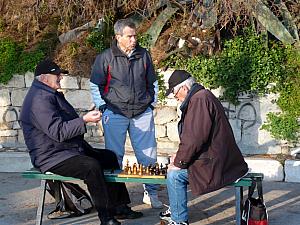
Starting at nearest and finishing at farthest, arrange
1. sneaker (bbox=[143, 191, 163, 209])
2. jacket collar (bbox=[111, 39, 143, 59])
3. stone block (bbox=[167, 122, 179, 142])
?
jacket collar (bbox=[111, 39, 143, 59]) < sneaker (bbox=[143, 191, 163, 209]) < stone block (bbox=[167, 122, 179, 142])

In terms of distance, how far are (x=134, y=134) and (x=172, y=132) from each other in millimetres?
2414

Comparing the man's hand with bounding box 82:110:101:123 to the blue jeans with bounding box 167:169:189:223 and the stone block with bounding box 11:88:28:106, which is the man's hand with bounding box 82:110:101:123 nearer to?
the blue jeans with bounding box 167:169:189:223

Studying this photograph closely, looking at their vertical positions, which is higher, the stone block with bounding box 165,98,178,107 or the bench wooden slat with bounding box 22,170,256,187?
the stone block with bounding box 165,98,178,107

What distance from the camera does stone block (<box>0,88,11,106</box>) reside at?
932 centimetres

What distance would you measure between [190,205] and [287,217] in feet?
3.25

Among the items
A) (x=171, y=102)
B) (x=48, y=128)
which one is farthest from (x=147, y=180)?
(x=171, y=102)

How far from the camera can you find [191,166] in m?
5.44

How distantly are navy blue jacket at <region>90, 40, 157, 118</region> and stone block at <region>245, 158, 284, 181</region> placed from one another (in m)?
2.01

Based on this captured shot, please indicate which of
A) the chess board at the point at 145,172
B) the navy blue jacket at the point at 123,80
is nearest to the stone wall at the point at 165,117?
the navy blue jacket at the point at 123,80

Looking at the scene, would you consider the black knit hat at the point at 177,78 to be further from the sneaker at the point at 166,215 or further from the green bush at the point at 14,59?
the green bush at the point at 14,59

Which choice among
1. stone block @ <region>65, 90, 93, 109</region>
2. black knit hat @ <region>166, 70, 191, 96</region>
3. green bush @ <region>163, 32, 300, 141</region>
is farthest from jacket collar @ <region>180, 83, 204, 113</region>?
stone block @ <region>65, 90, 93, 109</region>

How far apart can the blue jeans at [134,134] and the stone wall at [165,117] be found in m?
1.95

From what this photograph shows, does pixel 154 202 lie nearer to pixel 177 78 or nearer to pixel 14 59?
pixel 177 78

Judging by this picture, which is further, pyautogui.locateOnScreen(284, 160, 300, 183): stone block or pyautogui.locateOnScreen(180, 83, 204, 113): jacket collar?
pyautogui.locateOnScreen(284, 160, 300, 183): stone block
